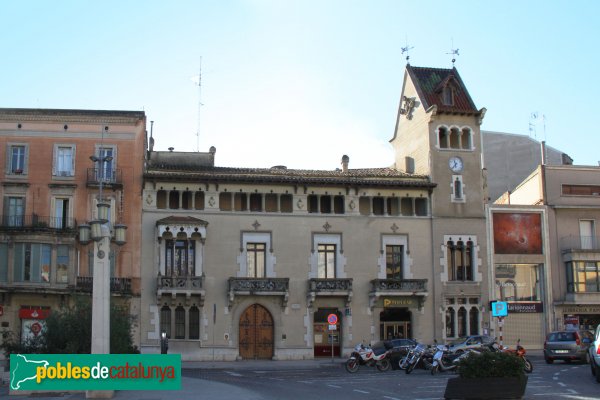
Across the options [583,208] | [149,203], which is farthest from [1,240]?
[583,208]

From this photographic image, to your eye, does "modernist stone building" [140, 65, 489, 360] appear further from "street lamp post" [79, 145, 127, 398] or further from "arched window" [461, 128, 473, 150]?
"street lamp post" [79, 145, 127, 398]

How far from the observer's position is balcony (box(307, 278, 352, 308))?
48781mm

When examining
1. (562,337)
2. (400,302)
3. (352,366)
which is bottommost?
(352,366)

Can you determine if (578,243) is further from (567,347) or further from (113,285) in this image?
(113,285)

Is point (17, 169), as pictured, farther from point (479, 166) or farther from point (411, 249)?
point (479, 166)

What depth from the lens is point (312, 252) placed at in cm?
5000

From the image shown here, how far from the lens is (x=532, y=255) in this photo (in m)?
53.4

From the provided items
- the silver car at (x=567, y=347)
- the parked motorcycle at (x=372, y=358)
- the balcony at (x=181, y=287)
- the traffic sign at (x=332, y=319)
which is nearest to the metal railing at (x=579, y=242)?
the silver car at (x=567, y=347)

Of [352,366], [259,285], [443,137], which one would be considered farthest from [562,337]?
[259,285]

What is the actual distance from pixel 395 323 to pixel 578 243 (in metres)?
14.0

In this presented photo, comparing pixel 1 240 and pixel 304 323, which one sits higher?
pixel 1 240

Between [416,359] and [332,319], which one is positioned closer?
[416,359]

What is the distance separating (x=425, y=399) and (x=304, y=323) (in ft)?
84.6

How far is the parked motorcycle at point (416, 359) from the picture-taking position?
35250mm
